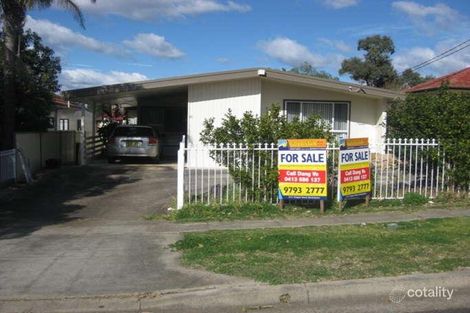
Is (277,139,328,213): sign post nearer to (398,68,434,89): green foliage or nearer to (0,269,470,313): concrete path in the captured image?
(0,269,470,313): concrete path

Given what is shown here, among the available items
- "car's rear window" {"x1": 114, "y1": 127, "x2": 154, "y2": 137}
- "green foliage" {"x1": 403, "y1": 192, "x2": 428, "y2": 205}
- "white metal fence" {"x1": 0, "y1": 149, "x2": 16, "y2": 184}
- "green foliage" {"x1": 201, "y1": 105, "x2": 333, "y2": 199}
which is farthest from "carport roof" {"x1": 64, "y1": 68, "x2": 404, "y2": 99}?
"green foliage" {"x1": 403, "y1": 192, "x2": 428, "y2": 205}

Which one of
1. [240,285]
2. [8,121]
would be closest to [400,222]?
[240,285]

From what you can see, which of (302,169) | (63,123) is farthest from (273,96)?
(63,123)

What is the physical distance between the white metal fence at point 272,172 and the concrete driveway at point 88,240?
3.87 feet

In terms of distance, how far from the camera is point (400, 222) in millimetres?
9742

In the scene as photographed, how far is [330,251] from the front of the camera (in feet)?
25.2

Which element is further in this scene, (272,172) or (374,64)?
(374,64)

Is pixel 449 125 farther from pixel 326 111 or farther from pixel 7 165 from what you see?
pixel 7 165

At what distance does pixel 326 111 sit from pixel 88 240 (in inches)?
481

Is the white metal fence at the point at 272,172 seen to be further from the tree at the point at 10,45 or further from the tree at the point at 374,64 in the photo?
the tree at the point at 374,64

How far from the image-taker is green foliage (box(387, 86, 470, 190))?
11914 mm

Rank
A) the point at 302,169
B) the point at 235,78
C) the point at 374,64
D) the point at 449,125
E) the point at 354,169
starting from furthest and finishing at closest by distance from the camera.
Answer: the point at 374,64, the point at 235,78, the point at 449,125, the point at 354,169, the point at 302,169

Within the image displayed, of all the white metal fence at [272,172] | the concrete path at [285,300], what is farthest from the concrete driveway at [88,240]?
the white metal fence at [272,172]

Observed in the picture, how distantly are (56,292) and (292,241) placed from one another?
11.7 ft
